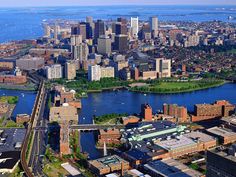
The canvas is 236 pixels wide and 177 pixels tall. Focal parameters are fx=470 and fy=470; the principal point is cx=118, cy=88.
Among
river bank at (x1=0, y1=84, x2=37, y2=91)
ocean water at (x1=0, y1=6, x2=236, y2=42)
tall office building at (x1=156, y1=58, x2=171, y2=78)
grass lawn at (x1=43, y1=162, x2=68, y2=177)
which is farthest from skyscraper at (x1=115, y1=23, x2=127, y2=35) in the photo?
grass lawn at (x1=43, y1=162, x2=68, y2=177)

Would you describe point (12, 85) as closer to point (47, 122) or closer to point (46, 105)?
point (46, 105)

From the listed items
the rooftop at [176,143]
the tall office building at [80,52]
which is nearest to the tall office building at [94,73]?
the tall office building at [80,52]

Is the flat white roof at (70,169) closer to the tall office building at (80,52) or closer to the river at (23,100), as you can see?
the river at (23,100)

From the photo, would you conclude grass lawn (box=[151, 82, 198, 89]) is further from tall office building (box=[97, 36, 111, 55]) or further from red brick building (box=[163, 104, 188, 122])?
tall office building (box=[97, 36, 111, 55])

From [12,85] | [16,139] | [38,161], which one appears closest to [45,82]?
[12,85]

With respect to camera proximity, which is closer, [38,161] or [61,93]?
[38,161]

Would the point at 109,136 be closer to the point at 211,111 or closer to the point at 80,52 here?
the point at 211,111
